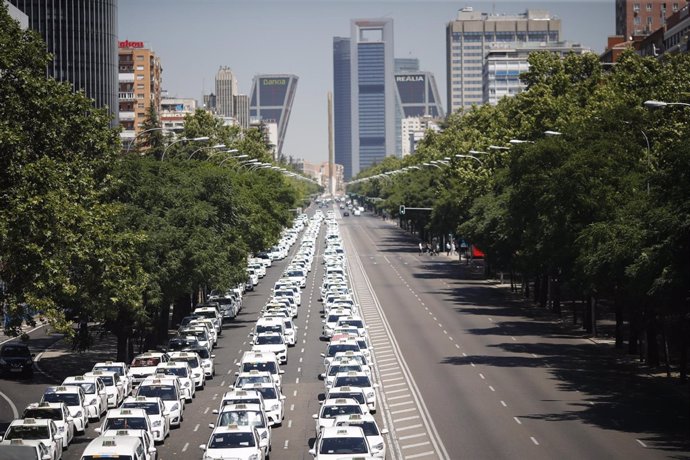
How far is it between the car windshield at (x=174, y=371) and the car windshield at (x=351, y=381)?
7.03 m

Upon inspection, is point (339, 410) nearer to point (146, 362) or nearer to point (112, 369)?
point (112, 369)

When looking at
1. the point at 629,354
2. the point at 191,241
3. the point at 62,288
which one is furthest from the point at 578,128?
the point at 62,288

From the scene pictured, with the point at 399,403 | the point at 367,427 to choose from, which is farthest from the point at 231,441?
the point at 399,403

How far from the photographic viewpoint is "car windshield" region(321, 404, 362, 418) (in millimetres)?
37281

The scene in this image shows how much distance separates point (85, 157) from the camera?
47719 mm

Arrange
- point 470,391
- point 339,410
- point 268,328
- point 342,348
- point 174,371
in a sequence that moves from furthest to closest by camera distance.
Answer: point 268,328, point 342,348, point 470,391, point 174,371, point 339,410

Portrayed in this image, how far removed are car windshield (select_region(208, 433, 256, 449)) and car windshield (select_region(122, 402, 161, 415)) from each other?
20.8 ft

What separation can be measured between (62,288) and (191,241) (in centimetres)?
2569

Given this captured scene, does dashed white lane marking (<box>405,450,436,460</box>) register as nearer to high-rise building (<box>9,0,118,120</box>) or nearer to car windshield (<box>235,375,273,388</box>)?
car windshield (<box>235,375,273,388</box>)

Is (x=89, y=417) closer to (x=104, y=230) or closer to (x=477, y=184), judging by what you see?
(x=104, y=230)

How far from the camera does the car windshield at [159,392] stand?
4244 cm

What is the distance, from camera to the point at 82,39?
175625mm

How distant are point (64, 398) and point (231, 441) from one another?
10340 millimetres

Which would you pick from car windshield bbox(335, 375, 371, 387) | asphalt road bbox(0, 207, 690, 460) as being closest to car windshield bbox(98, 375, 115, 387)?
asphalt road bbox(0, 207, 690, 460)
